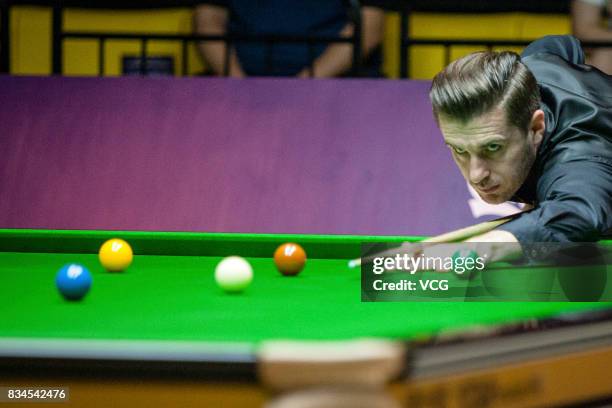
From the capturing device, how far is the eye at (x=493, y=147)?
2.30m

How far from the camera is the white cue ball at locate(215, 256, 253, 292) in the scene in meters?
1.78

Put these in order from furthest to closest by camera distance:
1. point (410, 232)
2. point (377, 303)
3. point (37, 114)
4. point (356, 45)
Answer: point (356, 45)
point (37, 114)
point (410, 232)
point (377, 303)

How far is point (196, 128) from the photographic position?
3793 mm

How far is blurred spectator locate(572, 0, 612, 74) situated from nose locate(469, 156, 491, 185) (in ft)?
9.55

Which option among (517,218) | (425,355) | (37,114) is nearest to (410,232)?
(517,218)

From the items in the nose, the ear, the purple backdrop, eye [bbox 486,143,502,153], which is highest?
the ear

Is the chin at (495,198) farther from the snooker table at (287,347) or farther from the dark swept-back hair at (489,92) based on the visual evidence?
the snooker table at (287,347)

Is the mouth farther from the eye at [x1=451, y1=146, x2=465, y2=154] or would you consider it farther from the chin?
the eye at [x1=451, y1=146, x2=465, y2=154]

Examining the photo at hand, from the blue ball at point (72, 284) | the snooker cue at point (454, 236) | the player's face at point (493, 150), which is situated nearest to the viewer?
the blue ball at point (72, 284)

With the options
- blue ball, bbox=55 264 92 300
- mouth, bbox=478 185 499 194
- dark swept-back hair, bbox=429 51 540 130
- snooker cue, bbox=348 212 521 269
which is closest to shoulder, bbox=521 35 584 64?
dark swept-back hair, bbox=429 51 540 130

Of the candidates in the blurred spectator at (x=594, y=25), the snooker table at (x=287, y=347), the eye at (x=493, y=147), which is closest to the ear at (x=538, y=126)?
the eye at (x=493, y=147)

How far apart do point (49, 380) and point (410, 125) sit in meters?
2.77

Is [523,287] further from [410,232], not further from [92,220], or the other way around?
[92,220]

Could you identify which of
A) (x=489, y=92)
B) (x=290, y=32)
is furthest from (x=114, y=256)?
(x=290, y=32)
